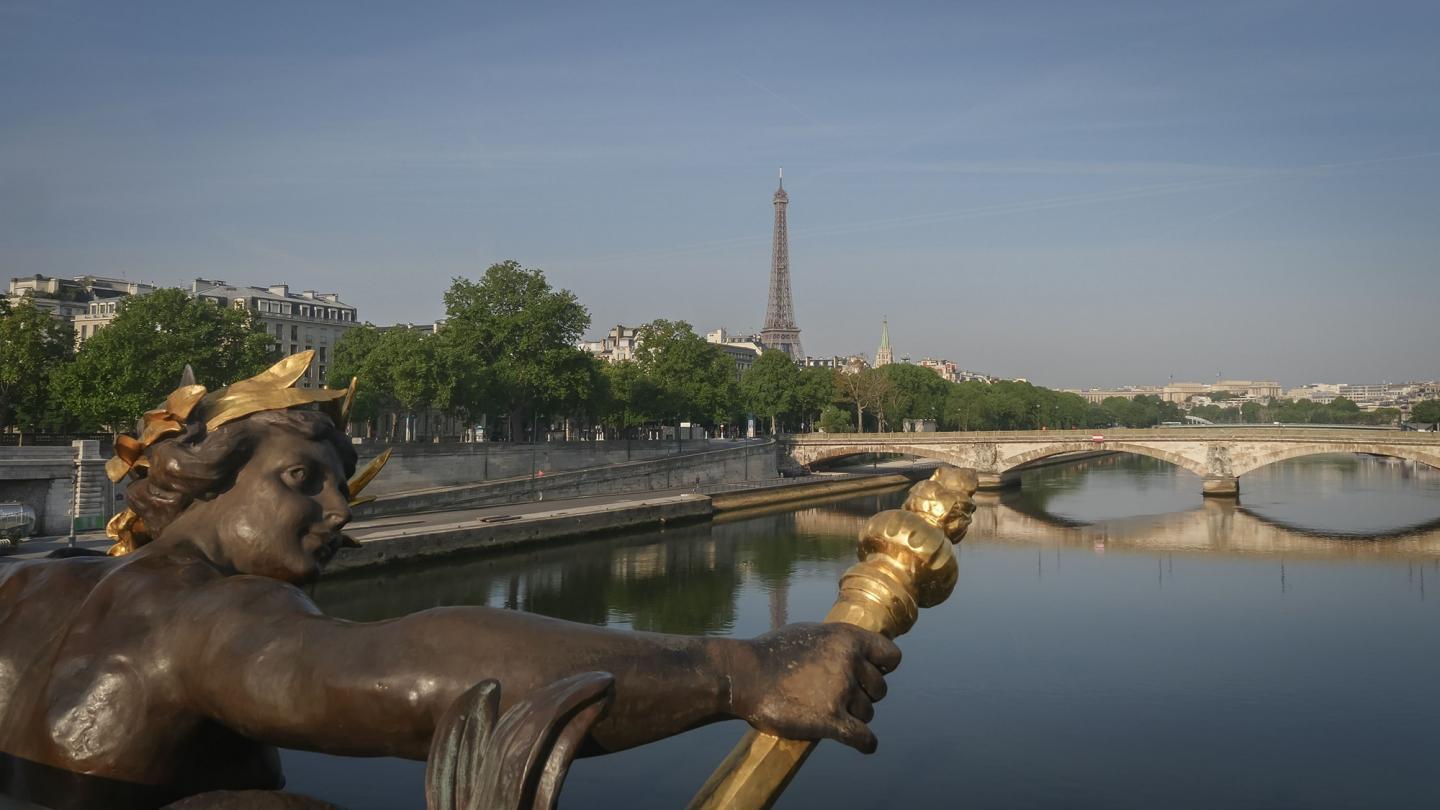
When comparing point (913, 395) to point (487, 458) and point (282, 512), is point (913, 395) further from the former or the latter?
point (282, 512)

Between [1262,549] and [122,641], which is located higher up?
[122,641]

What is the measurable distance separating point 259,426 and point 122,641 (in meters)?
0.44

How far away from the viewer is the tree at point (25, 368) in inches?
1137

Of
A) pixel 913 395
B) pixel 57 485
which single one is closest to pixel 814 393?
pixel 913 395

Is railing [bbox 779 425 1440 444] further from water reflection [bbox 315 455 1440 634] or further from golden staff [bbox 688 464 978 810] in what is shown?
golden staff [bbox 688 464 978 810]

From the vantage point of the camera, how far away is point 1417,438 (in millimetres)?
39312

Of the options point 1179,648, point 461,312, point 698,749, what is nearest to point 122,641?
point 698,749

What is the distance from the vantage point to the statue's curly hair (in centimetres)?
178

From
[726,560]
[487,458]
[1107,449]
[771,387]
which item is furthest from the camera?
[771,387]

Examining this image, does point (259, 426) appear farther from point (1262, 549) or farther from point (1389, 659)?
point (1262, 549)

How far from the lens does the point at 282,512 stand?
177 centimetres

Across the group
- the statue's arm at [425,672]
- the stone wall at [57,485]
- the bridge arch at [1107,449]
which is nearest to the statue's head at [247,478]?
the statue's arm at [425,672]

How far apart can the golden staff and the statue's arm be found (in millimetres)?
207

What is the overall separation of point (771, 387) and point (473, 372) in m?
25.3
